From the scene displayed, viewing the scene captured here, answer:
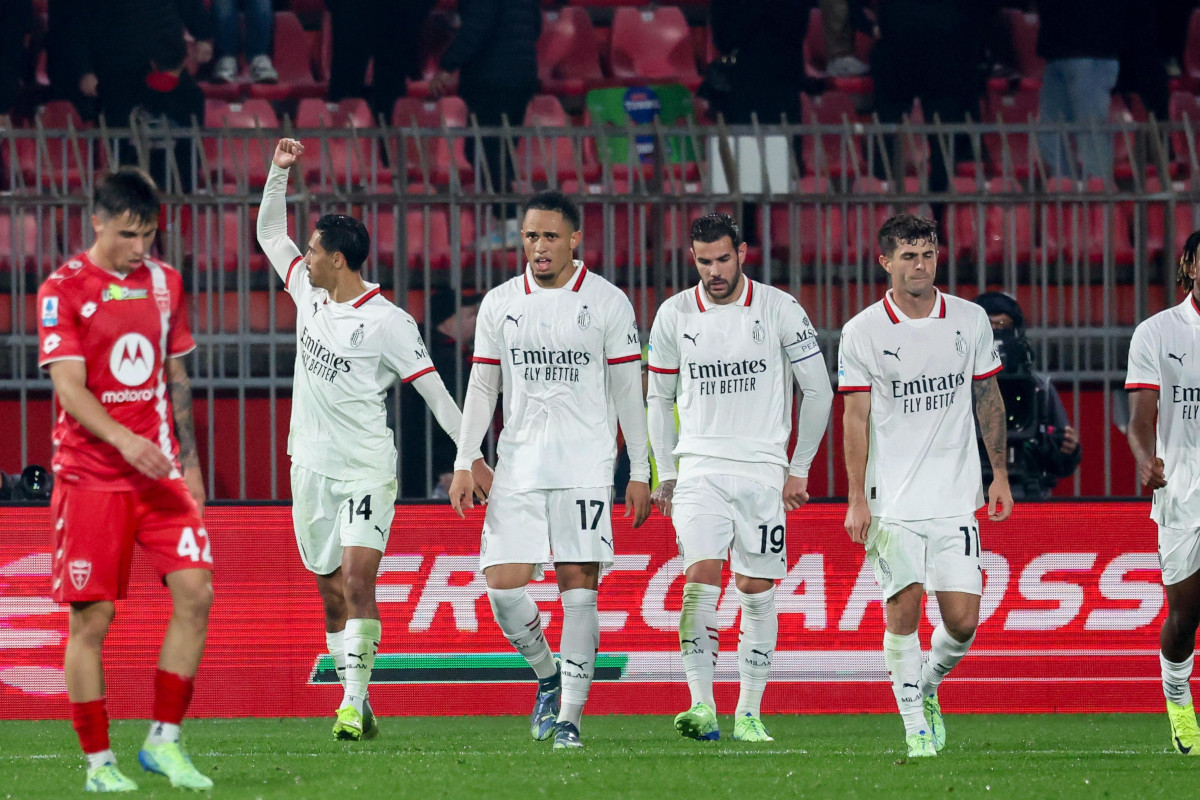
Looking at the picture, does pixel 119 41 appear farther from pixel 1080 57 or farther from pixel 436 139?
pixel 1080 57

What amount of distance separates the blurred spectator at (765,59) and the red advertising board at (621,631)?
5022 millimetres

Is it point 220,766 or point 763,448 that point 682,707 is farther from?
point 220,766

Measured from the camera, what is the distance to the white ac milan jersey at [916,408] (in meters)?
6.84

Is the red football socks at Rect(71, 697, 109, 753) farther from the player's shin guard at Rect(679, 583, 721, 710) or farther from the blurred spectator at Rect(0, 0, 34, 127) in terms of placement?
the blurred spectator at Rect(0, 0, 34, 127)

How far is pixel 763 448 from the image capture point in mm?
7406

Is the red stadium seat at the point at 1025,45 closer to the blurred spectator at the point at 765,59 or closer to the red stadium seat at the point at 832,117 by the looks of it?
the red stadium seat at the point at 832,117

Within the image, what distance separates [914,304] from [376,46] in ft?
24.8

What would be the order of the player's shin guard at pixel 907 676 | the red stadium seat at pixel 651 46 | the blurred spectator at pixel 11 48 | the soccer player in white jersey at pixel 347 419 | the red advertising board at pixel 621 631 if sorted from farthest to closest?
the red stadium seat at pixel 651 46
the blurred spectator at pixel 11 48
the red advertising board at pixel 621 631
the soccer player in white jersey at pixel 347 419
the player's shin guard at pixel 907 676

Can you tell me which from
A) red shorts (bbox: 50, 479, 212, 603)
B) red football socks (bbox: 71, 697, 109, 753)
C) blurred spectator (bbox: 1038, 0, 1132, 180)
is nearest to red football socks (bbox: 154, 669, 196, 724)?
red football socks (bbox: 71, 697, 109, 753)

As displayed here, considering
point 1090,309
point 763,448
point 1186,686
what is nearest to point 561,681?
point 763,448

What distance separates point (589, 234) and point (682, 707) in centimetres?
383

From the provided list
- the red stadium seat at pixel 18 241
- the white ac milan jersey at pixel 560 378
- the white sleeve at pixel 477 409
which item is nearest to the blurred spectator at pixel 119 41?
the red stadium seat at pixel 18 241

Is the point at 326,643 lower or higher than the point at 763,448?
lower

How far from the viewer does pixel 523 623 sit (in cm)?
718
